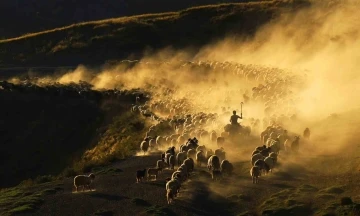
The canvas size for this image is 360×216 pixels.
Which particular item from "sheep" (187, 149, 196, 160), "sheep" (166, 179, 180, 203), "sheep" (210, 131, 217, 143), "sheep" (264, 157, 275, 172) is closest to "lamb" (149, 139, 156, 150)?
"sheep" (210, 131, 217, 143)

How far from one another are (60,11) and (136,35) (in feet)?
300

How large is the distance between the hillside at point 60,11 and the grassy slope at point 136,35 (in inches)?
2748

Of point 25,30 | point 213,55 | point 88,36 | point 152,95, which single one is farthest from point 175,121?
point 25,30

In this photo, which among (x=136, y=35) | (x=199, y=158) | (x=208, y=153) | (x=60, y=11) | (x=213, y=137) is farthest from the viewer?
(x=60, y=11)

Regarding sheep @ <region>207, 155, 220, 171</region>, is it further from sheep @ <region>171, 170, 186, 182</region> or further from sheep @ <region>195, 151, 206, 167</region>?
sheep @ <region>195, 151, 206, 167</region>

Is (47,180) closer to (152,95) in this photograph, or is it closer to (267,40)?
(152,95)

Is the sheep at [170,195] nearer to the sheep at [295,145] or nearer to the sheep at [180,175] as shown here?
the sheep at [180,175]

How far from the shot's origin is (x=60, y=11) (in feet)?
628

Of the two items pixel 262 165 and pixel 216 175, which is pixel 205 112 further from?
pixel 262 165

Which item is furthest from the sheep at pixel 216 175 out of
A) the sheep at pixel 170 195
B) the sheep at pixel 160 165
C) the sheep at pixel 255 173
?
the sheep at pixel 160 165

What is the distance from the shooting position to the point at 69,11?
625ft

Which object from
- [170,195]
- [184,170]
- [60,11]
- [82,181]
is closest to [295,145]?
[184,170]

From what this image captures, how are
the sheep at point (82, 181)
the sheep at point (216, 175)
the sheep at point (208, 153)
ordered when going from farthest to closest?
the sheep at point (208, 153) < the sheep at point (82, 181) < the sheep at point (216, 175)

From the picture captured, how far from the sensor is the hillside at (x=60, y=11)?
182000 mm
